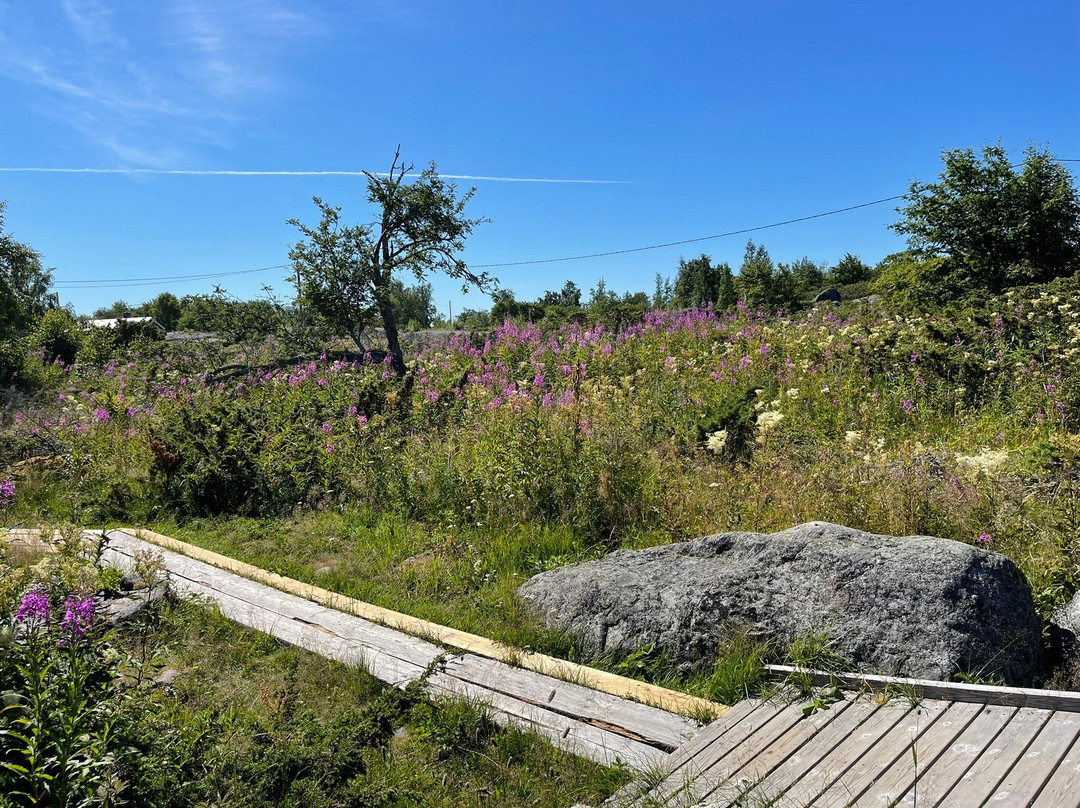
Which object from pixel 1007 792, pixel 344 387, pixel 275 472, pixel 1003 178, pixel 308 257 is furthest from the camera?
pixel 308 257

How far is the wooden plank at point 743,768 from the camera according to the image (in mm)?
2354

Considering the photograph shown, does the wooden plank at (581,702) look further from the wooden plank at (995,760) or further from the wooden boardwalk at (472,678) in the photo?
the wooden plank at (995,760)

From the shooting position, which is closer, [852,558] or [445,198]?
[852,558]

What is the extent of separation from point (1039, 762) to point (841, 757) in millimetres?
604

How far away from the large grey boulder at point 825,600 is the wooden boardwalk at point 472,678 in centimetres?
52

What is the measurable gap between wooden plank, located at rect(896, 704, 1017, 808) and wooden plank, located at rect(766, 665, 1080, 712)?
49mm

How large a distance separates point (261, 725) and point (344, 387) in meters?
6.04

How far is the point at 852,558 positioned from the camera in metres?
3.42

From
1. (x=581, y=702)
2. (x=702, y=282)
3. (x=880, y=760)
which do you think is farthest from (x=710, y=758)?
(x=702, y=282)

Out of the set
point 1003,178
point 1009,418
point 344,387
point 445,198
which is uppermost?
point 445,198

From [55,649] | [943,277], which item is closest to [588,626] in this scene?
[55,649]

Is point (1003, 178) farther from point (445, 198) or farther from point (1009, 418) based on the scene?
point (445, 198)

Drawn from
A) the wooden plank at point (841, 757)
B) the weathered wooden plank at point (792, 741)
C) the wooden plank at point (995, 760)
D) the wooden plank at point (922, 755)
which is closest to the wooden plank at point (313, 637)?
the weathered wooden plank at point (792, 741)

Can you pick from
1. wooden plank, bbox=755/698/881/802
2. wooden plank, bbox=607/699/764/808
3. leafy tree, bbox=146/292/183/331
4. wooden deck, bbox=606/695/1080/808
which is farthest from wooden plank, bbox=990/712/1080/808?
leafy tree, bbox=146/292/183/331
